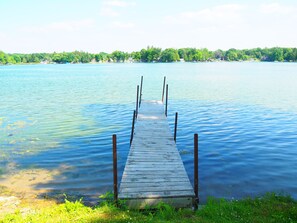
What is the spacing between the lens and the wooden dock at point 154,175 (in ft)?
29.2

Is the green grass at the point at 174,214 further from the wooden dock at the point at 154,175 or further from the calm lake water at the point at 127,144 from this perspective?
the calm lake water at the point at 127,144

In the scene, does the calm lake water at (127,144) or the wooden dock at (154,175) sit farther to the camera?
the calm lake water at (127,144)

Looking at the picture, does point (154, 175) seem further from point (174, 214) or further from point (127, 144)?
point (127, 144)

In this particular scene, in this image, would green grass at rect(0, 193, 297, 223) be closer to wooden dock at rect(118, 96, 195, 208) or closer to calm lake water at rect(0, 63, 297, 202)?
wooden dock at rect(118, 96, 195, 208)

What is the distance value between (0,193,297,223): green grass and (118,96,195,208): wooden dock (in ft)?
1.12

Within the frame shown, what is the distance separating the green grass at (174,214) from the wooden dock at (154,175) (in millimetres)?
342

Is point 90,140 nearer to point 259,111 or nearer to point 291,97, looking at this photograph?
point 259,111

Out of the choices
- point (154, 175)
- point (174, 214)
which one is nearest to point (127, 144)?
point (154, 175)

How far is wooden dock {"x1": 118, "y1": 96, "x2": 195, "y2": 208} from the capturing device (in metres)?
8.90

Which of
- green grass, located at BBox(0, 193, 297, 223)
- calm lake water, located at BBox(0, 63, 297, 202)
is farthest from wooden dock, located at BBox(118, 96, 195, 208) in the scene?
calm lake water, located at BBox(0, 63, 297, 202)

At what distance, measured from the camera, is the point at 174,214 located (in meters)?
8.30

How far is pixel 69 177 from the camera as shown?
12.9 m

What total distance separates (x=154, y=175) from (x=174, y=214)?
2257 millimetres

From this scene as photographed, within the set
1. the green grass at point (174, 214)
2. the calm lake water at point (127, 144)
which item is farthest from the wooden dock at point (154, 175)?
the calm lake water at point (127, 144)
